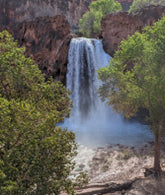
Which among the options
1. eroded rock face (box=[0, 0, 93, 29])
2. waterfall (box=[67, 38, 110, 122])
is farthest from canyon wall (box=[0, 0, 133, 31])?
waterfall (box=[67, 38, 110, 122])

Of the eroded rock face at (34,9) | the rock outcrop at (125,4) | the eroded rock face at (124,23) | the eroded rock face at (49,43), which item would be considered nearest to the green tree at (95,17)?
the eroded rock face at (34,9)

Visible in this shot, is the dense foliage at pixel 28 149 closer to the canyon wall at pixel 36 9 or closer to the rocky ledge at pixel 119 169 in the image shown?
the rocky ledge at pixel 119 169

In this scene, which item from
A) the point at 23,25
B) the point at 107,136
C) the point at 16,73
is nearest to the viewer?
the point at 16,73

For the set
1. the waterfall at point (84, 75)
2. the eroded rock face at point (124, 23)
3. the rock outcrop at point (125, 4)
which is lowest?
the waterfall at point (84, 75)

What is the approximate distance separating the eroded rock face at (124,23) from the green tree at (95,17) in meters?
12.2

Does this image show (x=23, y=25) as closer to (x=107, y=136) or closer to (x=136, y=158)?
(x=107, y=136)

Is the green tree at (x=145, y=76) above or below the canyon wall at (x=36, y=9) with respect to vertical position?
below

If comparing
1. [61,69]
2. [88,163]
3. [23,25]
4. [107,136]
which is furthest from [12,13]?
[88,163]

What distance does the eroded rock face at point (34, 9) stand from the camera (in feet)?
139

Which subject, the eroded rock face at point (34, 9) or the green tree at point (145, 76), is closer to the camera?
the green tree at point (145, 76)

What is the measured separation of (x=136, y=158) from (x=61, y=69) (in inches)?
711

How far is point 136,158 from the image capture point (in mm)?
13406

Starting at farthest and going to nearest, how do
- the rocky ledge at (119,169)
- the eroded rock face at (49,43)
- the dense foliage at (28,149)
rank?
the eroded rock face at (49,43)
the rocky ledge at (119,169)
the dense foliage at (28,149)

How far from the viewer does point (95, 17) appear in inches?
1603
